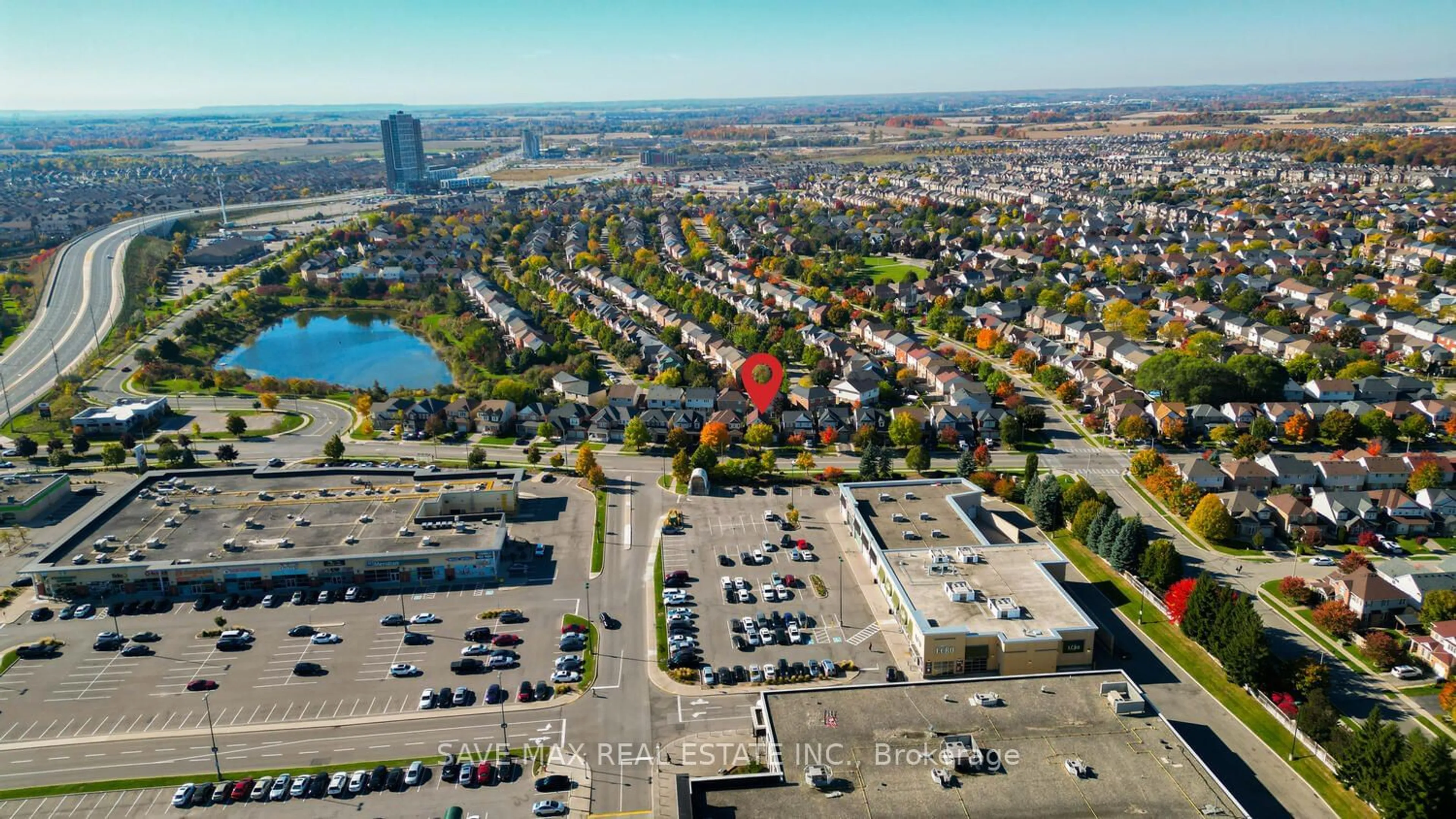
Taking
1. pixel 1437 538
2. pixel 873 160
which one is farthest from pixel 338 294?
pixel 873 160

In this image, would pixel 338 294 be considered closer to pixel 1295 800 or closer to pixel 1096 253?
pixel 1096 253

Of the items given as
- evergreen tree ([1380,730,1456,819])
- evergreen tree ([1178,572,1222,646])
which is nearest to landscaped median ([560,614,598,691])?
evergreen tree ([1178,572,1222,646])

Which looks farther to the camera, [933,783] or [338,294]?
[338,294]

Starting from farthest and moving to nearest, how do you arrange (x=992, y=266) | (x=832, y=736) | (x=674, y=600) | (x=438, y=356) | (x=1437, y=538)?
(x=992, y=266) < (x=438, y=356) < (x=1437, y=538) < (x=674, y=600) < (x=832, y=736)

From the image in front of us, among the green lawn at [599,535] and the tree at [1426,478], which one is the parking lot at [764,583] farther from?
the tree at [1426,478]

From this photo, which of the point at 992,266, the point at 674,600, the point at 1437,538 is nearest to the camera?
the point at 674,600

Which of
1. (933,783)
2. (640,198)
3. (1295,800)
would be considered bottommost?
(1295,800)

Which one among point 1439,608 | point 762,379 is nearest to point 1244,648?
point 1439,608

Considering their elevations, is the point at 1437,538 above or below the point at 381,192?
below

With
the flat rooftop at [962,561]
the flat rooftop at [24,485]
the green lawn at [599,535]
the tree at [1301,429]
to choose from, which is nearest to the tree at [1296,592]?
the flat rooftop at [962,561]
